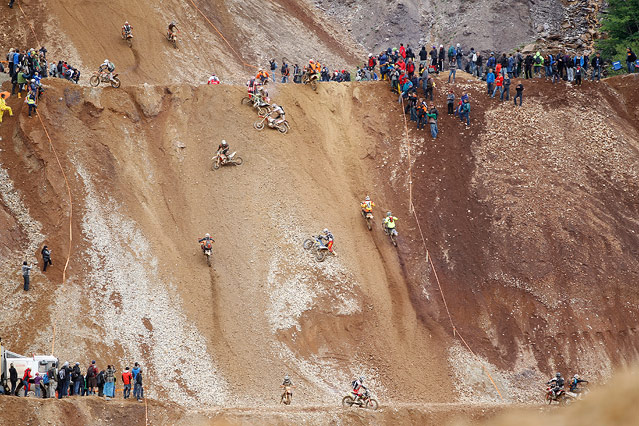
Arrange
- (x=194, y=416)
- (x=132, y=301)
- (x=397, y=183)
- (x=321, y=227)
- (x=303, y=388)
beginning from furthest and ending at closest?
1. (x=397, y=183)
2. (x=321, y=227)
3. (x=132, y=301)
4. (x=303, y=388)
5. (x=194, y=416)

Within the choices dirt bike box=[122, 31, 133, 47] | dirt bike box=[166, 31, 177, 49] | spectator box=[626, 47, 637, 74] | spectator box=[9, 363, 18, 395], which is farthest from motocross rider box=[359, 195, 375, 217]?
dirt bike box=[122, 31, 133, 47]

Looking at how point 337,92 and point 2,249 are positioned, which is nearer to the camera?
point 2,249

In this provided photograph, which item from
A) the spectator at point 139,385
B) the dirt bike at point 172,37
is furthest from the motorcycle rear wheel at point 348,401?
the dirt bike at point 172,37

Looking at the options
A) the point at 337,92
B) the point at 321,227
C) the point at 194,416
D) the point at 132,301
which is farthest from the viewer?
the point at 337,92

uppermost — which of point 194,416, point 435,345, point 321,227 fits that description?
point 321,227

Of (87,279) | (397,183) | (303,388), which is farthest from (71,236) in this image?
(397,183)

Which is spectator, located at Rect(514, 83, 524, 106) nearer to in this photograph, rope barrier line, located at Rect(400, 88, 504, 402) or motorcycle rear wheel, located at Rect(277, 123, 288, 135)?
rope barrier line, located at Rect(400, 88, 504, 402)

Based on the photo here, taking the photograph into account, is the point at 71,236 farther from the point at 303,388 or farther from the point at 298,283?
the point at 303,388

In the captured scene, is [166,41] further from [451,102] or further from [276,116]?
[451,102]

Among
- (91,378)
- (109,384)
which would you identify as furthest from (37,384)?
(109,384)

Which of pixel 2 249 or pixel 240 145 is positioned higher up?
pixel 240 145
